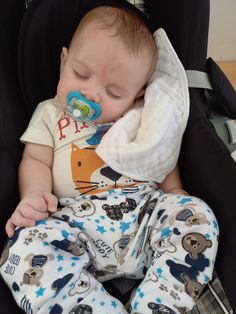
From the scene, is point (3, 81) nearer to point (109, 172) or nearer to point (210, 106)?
point (109, 172)

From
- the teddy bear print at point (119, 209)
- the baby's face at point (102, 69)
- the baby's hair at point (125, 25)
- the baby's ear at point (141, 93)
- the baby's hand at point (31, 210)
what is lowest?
the teddy bear print at point (119, 209)

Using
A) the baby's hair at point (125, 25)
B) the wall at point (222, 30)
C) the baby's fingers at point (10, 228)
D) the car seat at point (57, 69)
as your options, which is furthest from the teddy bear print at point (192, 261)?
the wall at point (222, 30)

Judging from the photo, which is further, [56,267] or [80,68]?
[80,68]

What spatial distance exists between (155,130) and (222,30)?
1.29 m

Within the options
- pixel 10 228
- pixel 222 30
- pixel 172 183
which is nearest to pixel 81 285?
pixel 10 228

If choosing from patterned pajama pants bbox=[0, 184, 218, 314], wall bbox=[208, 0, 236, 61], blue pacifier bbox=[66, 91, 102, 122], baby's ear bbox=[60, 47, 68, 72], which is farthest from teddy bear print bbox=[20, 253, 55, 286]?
wall bbox=[208, 0, 236, 61]

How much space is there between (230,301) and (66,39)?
0.74 metres

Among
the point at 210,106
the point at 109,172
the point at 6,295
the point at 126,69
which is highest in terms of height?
the point at 126,69

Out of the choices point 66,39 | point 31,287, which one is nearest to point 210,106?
point 66,39

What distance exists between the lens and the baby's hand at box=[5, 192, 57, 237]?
902mm

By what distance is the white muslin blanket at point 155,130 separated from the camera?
102cm

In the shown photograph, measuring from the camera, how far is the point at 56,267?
86cm

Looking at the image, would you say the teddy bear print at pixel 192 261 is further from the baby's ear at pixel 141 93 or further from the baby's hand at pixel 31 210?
the baby's ear at pixel 141 93

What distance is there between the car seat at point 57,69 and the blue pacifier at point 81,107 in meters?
0.15
